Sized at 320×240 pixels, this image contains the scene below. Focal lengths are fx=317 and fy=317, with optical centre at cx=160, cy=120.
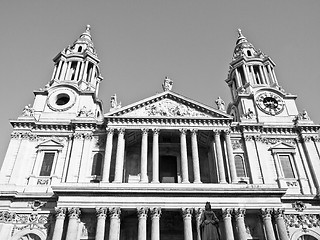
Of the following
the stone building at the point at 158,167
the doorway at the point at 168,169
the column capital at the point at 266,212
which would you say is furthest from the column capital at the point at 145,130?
the column capital at the point at 266,212

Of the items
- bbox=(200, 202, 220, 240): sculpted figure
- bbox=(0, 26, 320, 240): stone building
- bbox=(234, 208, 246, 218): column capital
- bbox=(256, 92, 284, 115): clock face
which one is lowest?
bbox=(200, 202, 220, 240): sculpted figure

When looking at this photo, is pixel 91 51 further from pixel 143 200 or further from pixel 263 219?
pixel 263 219

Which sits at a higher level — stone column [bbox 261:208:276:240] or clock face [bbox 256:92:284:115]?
clock face [bbox 256:92:284:115]

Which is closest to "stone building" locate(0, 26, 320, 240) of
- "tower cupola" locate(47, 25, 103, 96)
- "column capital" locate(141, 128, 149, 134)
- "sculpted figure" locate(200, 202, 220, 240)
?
"column capital" locate(141, 128, 149, 134)

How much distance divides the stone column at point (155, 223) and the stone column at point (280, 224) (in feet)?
26.9

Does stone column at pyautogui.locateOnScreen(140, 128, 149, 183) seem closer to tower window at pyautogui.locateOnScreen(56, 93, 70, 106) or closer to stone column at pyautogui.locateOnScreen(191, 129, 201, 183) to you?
stone column at pyautogui.locateOnScreen(191, 129, 201, 183)

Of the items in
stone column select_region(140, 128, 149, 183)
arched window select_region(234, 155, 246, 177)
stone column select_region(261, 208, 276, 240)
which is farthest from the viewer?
arched window select_region(234, 155, 246, 177)

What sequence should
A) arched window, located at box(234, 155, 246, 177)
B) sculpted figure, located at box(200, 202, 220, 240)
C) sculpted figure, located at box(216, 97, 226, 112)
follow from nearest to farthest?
sculpted figure, located at box(200, 202, 220, 240), arched window, located at box(234, 155, 246, 177), sculpted figure, located at box(216, 97, 226, 112)

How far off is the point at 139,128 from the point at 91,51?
14.7 meters

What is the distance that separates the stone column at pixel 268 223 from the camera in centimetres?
2128

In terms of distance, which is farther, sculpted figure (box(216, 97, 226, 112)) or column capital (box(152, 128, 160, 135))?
sculpted figure (box(216, 97, 226, 112))

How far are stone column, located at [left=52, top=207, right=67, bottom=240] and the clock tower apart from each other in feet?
55.9

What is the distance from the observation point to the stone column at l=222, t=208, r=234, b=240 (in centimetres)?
2102

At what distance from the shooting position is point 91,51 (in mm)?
36688
